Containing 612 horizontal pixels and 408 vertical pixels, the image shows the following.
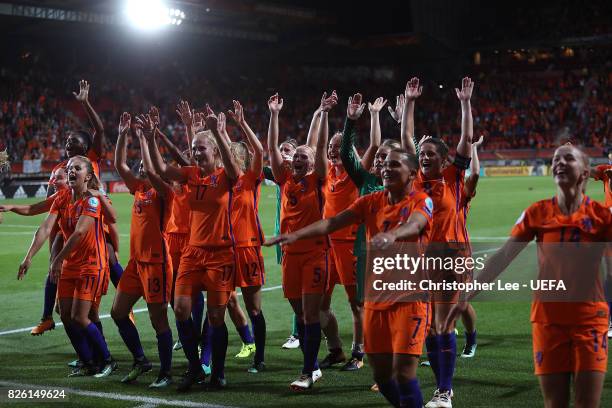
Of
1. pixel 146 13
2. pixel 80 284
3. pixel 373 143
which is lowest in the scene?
pixel 80 284

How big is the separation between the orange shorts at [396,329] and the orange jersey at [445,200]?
5.25ft

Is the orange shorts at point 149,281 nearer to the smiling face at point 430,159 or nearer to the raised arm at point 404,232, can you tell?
the smiling face at point 430,159

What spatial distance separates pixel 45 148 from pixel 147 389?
33.4m

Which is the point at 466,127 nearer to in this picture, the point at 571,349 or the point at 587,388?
the point at 571,349

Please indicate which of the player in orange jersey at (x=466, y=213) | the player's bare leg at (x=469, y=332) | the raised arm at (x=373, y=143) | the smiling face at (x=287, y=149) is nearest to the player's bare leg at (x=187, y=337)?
the raised arm at (x=373, y=143)

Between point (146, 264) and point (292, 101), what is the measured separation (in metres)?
47.6

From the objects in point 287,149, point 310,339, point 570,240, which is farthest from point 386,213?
point 287,149

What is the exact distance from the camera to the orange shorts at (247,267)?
7730 millimetres

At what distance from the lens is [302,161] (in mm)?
7625

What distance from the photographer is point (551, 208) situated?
489cm

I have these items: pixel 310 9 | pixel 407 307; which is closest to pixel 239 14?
pixel 310 9

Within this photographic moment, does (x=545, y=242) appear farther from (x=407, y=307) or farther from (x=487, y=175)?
(x=487, y=175)

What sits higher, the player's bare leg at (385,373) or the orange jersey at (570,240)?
the orange jersey at (570,240)

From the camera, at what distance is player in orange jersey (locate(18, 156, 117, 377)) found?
7633 millimetres
